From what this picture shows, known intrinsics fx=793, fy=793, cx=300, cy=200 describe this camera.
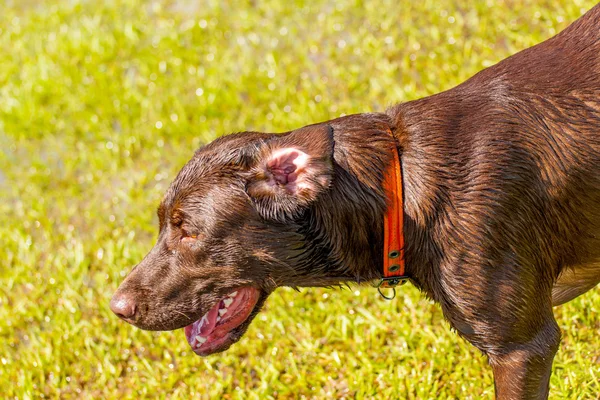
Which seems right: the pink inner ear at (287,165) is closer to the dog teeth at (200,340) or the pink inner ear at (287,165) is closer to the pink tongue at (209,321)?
the pink tongue at (209,321)

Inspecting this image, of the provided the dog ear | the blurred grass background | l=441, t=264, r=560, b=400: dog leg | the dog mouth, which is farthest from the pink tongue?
l=441, t=264, r=560, b=400: dog leg

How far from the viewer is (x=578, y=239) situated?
337 cm

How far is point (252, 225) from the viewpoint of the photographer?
334 centimetres

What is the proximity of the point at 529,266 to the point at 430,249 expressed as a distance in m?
0.40

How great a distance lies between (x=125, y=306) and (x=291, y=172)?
1.04m

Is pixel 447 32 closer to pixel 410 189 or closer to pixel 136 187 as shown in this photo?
pixel 136 187

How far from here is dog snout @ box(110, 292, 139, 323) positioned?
142 inches

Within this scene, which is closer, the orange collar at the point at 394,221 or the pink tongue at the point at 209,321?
the orange collar at the point at 394,221

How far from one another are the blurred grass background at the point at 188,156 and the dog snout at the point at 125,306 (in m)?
1.09

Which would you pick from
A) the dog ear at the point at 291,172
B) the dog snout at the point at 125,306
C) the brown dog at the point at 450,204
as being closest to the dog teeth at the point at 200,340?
the brown dog at the point at 450,204

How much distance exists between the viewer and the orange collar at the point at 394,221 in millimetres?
3256

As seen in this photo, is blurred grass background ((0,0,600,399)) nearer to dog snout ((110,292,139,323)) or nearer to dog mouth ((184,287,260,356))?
dog mouth ((184,287,260,356))

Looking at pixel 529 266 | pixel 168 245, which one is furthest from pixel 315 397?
pixel 529 266

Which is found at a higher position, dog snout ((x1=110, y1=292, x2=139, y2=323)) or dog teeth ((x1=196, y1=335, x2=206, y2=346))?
dog snout ((x1=110, y1=292, x2=139, y2=323))
